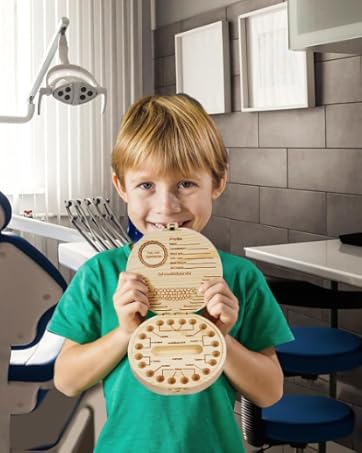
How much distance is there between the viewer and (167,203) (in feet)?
2.91

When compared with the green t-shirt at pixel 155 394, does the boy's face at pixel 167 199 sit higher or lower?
higher

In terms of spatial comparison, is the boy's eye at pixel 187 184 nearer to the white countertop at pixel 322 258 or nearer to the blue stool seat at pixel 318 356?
the white countertop at pixel 322 258

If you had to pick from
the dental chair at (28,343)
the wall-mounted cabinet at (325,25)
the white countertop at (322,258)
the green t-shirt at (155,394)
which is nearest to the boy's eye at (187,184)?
the green t-shirt at (155,394)

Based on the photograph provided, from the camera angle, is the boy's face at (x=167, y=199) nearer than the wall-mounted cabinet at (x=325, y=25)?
Yes

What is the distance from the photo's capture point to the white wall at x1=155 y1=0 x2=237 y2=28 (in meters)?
3.55

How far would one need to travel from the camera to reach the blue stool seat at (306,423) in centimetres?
197

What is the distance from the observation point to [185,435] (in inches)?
35.1

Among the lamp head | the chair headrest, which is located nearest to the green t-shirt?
the chair headrest

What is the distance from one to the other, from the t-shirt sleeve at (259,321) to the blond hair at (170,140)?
133 mm

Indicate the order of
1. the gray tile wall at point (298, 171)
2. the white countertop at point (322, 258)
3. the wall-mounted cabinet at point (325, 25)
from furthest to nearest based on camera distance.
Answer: the gray tile wall at point (298, 171) → the wall-mounted cabinet at point (325, 25) → the white countertop at point (322, 258)

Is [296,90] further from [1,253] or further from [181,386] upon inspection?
[181,386]

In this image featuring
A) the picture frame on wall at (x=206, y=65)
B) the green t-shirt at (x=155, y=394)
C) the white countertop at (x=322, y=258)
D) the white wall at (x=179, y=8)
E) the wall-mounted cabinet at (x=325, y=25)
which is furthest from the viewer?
the white wall at (x=179, y=8)

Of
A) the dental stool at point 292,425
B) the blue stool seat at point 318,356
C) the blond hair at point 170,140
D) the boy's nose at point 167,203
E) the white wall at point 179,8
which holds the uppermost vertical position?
the white wall at point 179,8

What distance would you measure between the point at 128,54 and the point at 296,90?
125 centimetres
